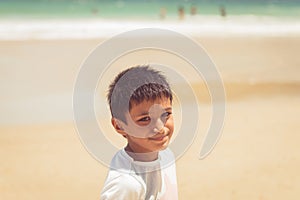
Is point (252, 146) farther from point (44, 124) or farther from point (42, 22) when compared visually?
point (42, 22)

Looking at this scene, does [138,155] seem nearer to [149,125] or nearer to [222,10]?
[149,125]

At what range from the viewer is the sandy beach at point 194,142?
10.1ft

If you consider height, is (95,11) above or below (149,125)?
above

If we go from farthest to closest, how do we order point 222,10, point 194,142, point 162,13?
1. point 222,10
2. point 162,13
3. point 194,142

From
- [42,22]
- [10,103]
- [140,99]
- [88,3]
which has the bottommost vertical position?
[140,99]

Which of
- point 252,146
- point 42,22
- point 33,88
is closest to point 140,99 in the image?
point 252,146

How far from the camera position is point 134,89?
1382 millimetres

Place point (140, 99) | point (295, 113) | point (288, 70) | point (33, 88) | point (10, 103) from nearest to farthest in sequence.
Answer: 1. point (140, 99)
2. point (295, 113)
3. point (10, 103)
4. point (33, 88)
5. point (288, 70)

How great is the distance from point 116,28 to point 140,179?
11.9m

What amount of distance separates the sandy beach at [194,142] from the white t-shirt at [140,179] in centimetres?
151

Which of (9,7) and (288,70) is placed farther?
(9,7)

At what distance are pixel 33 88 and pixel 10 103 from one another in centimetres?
71

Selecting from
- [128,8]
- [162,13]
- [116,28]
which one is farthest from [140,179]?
[128,8]

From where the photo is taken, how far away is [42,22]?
14039mm
